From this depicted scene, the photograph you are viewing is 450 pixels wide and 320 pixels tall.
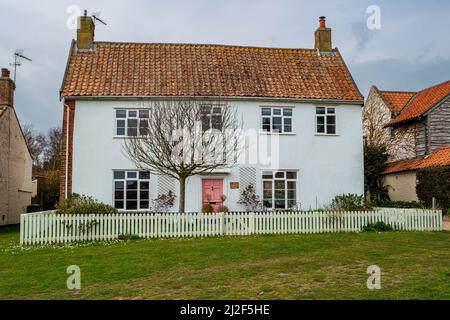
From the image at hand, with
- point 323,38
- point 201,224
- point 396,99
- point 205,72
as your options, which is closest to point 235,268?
point 201,224

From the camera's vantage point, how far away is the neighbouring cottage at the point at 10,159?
26.5m

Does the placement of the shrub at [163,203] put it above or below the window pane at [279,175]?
below

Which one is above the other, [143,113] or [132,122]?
[143,113]

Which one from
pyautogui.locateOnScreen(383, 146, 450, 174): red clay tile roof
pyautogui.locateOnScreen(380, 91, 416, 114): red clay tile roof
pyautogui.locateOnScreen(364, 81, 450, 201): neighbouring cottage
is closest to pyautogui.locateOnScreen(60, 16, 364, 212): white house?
pyautogui.locateOnScreen(383, 146, 450, 174): red clay tile roof

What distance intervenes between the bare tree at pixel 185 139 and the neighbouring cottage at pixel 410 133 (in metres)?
12.5

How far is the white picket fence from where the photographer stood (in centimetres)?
1567

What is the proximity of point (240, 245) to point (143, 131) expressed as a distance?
990cm

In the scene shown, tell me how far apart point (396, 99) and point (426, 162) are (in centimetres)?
894

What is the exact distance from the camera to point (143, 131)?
70.7 feet

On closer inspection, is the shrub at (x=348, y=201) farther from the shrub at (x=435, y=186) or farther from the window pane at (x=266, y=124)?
the window pane at (x=266, y=124)

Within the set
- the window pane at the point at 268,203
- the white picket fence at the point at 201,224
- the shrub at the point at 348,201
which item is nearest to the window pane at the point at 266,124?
the window pane at the point at 268,203

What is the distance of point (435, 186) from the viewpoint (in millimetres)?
22906

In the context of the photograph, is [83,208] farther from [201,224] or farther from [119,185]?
[119,185]

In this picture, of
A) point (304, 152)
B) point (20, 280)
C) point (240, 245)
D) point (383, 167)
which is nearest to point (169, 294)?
point (20, 280)
